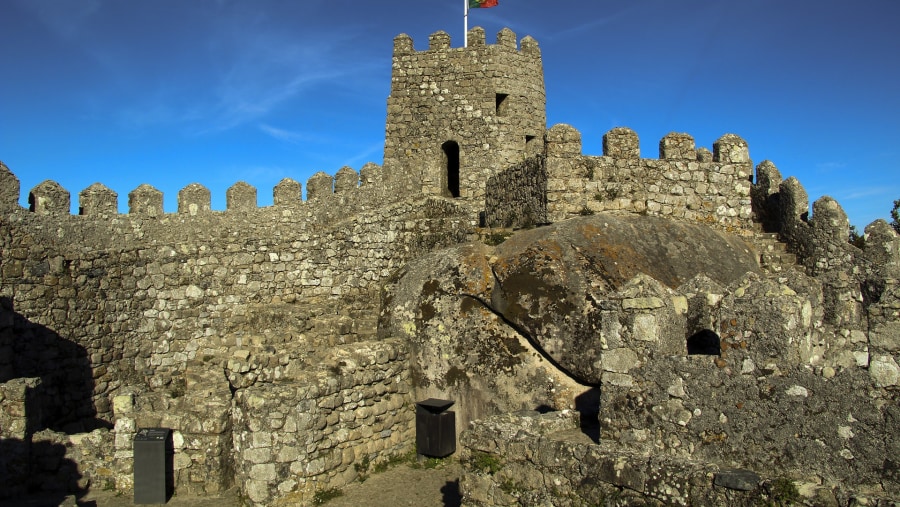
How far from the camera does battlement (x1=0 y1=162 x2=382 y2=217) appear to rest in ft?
61.8

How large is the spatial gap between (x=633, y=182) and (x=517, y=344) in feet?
11.5

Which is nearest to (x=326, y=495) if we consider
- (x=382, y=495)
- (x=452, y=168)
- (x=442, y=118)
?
(x=382, y=495)

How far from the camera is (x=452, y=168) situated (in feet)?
63.4

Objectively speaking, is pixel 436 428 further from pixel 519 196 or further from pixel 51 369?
pixel 51 369

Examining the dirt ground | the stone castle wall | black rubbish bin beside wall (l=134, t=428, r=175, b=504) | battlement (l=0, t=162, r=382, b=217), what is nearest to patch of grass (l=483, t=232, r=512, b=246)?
the stone castle wall

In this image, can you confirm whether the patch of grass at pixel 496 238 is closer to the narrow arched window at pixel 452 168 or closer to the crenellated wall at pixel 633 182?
the crenellated wall at pixel 633 182

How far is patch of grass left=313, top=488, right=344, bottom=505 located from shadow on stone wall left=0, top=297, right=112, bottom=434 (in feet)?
14.6

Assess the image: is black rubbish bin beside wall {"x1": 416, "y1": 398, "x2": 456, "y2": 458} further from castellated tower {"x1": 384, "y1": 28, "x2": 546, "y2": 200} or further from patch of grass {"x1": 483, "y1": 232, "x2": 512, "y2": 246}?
castellated tower {"x1": 384, "y1": 28, "x2": 546, "y2": 200}

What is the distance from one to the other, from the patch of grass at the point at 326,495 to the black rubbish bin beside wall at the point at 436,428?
1.41 meters

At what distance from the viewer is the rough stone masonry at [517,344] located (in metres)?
4.71

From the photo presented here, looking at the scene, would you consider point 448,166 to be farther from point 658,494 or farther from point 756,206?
point 658,494

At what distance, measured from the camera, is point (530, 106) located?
63.9 feet

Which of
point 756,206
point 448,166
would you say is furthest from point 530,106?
point 756,206

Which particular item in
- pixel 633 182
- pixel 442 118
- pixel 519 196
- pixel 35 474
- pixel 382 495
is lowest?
pixel 382 495
